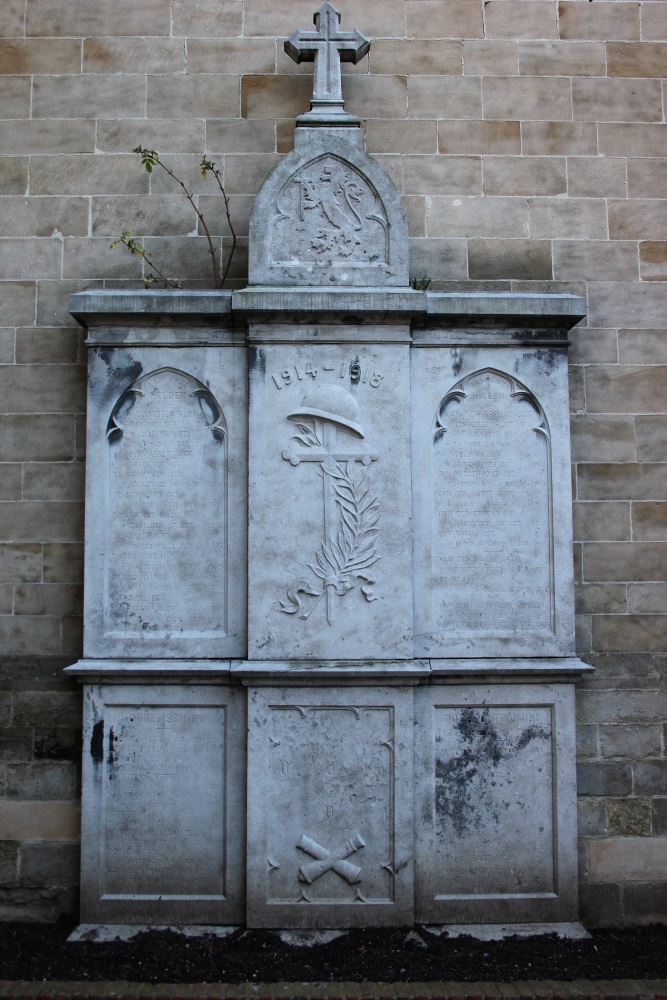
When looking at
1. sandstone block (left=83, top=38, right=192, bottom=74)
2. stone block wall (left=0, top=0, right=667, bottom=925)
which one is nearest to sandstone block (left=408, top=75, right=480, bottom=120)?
stone block wall (left=0, top=0, right=667, bottom=925)

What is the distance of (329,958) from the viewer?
4105 mm

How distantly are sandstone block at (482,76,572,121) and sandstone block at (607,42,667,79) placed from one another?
0.37 meters

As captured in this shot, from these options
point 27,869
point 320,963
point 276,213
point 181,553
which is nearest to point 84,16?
point 276,213

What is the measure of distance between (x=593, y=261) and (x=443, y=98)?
1.33 metres

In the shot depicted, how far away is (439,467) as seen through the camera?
15.3ft

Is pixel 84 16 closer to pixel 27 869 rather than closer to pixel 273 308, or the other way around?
pixel 273 308

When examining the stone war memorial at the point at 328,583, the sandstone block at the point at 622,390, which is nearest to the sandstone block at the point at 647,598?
the stone war memorial at the point at 328,583

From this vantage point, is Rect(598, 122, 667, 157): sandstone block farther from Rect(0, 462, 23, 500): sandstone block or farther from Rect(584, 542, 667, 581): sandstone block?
Rect(0, 462, 23, 500): sandstone block

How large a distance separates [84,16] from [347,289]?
2401 mm

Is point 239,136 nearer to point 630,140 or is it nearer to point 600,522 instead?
point 630,140

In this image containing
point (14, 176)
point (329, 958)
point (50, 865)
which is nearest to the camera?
point (329, 958)

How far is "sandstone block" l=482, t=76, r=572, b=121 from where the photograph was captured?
16.5ft

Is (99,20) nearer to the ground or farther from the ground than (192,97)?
farther from the ground

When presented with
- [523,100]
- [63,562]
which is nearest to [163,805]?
[63,562]
